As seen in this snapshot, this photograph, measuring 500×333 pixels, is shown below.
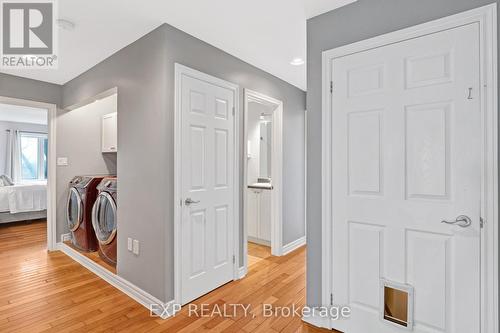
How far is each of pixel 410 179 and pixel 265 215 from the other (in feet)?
7.95

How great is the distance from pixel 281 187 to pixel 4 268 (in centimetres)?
342

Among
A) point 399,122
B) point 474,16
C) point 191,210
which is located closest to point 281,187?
point 191,210

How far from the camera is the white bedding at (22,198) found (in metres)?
5.06

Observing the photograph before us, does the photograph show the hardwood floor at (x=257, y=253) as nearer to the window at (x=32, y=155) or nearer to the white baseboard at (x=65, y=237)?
the white baseboard at (x=65, y=237)

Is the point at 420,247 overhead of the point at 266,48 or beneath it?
beneath

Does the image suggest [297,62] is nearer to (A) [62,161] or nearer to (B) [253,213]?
(B) [253,213]

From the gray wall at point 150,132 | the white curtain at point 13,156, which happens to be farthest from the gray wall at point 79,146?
the white curtain at point 13,156

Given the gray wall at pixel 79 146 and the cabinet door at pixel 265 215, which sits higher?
the gray wall at pixel 79 146

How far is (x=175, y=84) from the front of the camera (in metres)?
2.17

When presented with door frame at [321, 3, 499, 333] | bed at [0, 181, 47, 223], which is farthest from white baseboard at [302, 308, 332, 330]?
bed at [0, 181, 47, 223]

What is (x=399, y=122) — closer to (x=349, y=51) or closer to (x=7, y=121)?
(x=349, y=51)

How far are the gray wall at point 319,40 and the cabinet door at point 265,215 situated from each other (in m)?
1.77

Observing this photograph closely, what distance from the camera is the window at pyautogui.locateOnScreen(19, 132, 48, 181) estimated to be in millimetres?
7516

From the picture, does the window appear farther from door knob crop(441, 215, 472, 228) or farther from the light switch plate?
door knob crop(441, 215, 472, 228)
